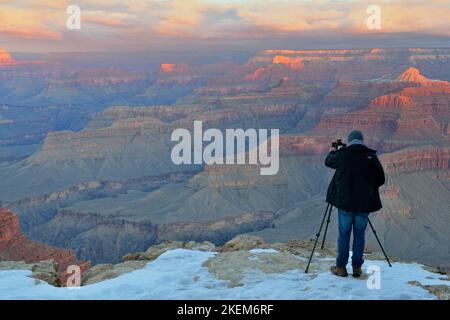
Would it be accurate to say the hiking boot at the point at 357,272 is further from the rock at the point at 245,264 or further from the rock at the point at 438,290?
the rock at the point at 245,264

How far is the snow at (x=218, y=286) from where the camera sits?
12.7m

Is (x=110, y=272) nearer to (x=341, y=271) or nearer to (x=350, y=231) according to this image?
(x=341, y=271)

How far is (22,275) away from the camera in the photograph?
15.4m

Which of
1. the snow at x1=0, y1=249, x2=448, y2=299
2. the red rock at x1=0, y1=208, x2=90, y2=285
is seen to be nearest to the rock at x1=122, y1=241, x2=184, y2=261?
the snow at x1=0, y1=249, x2=448, y2=299

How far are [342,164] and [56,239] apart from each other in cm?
12151

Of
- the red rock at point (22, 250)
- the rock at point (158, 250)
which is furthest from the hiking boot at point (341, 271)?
the red rock at point (22, 250)

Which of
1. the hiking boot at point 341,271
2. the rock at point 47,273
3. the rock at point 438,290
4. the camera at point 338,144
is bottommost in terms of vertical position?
the rock at point 47,273

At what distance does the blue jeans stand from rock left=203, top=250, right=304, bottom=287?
5.84ft

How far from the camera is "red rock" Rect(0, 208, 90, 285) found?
181 ft

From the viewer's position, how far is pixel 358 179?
1359 cm

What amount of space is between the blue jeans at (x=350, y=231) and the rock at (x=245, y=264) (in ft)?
5.84

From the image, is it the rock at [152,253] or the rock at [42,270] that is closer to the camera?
the rock at [42,270]

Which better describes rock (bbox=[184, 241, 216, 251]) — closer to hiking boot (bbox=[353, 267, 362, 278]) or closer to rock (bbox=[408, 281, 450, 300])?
hiking boot (bbox=[353, 267, 362, 278])

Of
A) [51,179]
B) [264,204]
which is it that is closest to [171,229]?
[264,204]
